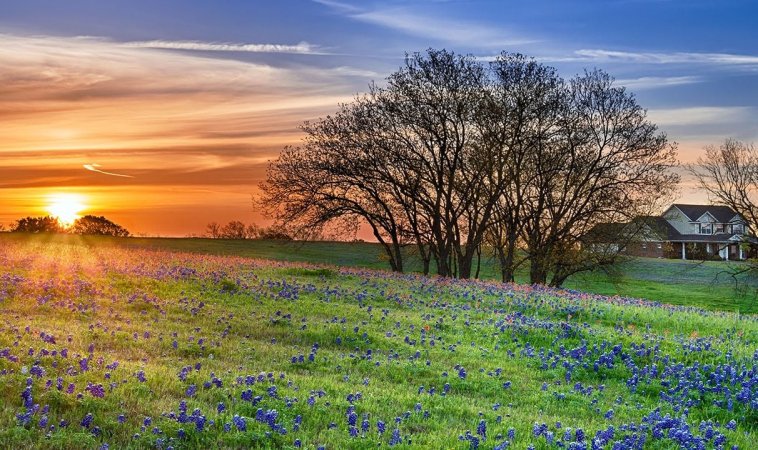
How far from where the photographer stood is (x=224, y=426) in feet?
26.1

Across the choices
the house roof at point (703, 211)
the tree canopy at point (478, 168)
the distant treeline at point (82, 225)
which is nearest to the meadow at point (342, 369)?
the tree canopy at point (478, 168)

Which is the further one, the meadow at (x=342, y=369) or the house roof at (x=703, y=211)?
the house roof at (x=703, y=211)

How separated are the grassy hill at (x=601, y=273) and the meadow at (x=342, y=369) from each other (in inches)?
1146

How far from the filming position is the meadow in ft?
26.9

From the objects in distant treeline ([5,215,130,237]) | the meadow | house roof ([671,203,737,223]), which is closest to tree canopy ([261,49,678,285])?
the meadow

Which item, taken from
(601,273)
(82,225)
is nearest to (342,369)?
(601,273)

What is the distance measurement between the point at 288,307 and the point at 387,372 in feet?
21.1

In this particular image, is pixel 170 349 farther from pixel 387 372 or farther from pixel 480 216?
pixel 480 216

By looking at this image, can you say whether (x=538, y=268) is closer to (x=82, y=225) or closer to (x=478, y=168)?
(x=478, y=168)

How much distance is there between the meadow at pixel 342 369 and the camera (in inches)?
323

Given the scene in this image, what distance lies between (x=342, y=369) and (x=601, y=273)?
57.1 m

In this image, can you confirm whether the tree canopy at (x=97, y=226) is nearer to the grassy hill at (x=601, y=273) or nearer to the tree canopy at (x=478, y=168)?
the grassy hill at (x=601, y=273)

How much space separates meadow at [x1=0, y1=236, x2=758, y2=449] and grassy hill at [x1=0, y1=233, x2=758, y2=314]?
95.5 feet

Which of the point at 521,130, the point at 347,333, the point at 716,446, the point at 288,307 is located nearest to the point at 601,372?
the point at 716,446
